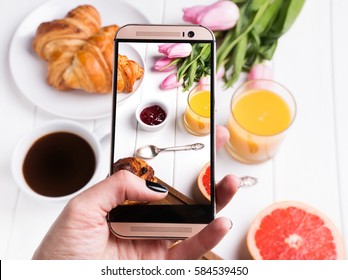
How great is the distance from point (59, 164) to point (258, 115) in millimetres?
393

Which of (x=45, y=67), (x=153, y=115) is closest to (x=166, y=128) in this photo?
(x=153, y=115)

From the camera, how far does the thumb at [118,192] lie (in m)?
0.72

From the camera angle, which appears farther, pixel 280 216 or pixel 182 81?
pixel 280 216

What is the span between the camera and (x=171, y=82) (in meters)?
0.77

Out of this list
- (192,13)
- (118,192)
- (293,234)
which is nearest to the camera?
(118,192)

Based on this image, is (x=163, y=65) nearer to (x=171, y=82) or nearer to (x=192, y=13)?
(x=171, y=82)

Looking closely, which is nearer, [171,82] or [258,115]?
[171,82]

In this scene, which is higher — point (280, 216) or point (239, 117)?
point (239, 117)

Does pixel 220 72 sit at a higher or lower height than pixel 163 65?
higher

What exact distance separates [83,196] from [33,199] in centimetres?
28

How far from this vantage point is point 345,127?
3.41 ft

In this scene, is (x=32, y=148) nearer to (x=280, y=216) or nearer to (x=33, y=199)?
(x=33, y=199)
